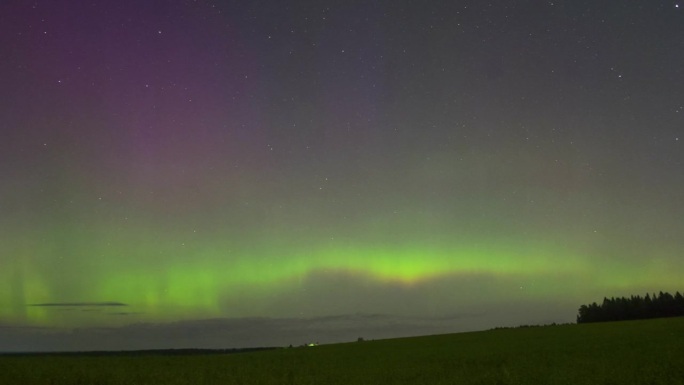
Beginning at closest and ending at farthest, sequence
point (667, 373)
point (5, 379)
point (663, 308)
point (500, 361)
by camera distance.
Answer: point (667, 373) < point (5, 379) < point (500, 361) < point (663, 308)

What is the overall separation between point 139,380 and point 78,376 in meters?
3.15

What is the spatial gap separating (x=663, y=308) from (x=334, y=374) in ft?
382

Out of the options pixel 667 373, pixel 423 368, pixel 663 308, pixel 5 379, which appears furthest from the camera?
pixel 663 308

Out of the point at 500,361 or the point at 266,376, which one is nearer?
the point at 266,376

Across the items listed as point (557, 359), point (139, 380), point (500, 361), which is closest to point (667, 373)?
point (557, 359)

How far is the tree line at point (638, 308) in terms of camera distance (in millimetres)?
115875

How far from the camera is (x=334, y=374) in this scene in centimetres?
2566

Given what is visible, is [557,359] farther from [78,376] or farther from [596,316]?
[596,316]

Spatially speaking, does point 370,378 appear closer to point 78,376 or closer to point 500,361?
point 500,361

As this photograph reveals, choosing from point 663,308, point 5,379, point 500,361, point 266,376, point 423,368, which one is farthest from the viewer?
point 663,308

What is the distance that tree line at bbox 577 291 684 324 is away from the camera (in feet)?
380

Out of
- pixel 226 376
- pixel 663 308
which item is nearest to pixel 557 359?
pixel 226 376

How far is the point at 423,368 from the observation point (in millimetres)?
27531

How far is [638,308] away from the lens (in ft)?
388
